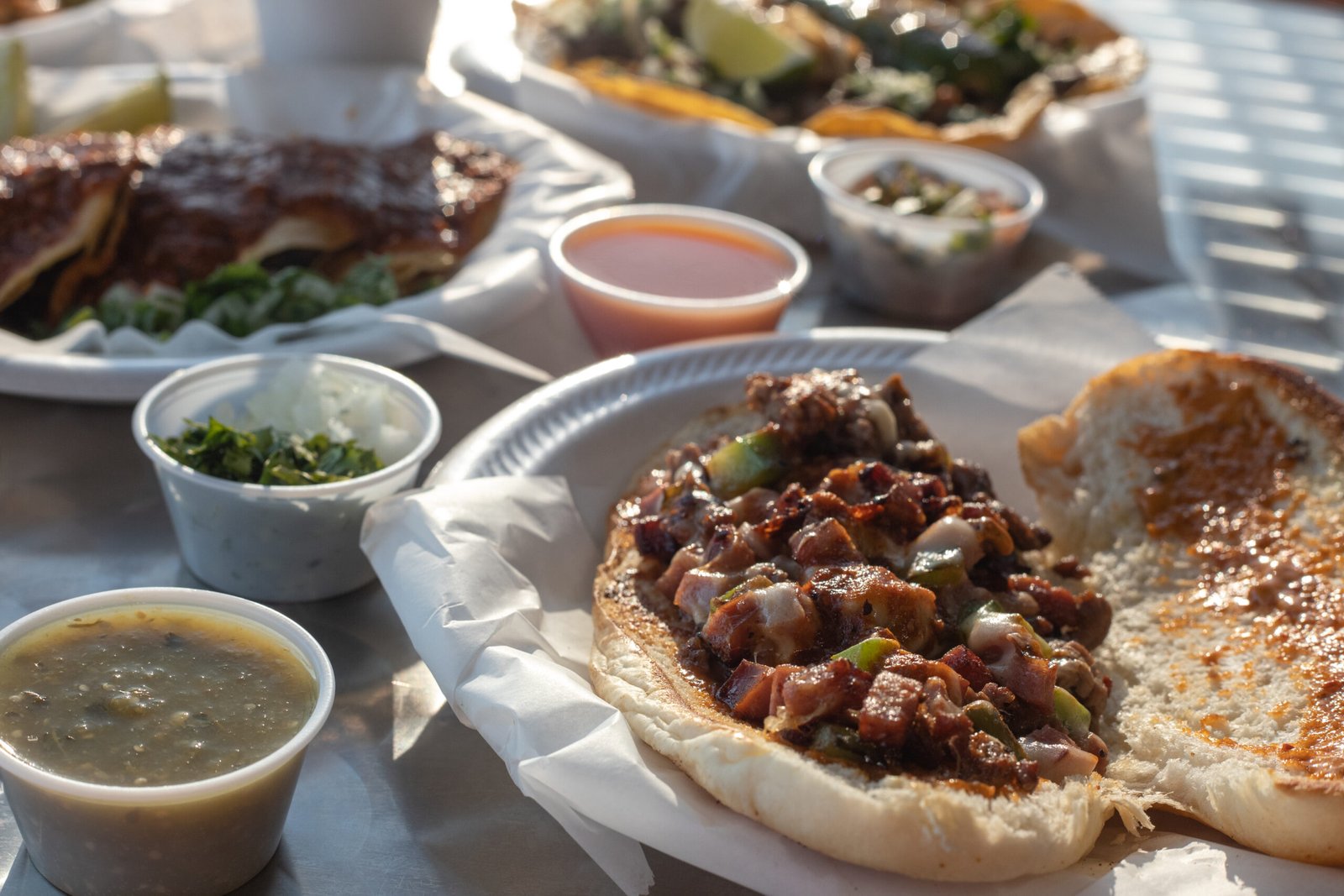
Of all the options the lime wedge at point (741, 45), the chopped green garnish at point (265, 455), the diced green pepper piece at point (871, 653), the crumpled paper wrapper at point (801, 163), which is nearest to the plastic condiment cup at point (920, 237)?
the crumpled paper wrapper at point (801, 163)

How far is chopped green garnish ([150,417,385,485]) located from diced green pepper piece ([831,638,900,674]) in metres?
1.05

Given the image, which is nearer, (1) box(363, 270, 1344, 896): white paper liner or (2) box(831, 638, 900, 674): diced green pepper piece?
(1) box(363, 270, 1344, 896): white paper liner

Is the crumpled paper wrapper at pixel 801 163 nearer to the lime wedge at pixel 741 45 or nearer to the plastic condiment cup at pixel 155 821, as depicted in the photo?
the lime wedge at pixel 741 45

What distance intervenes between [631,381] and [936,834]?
4.74 feet

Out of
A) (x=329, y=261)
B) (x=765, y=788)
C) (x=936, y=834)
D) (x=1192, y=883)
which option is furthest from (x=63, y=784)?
(x=329, y=261)

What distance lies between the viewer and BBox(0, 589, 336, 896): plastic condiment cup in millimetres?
1545

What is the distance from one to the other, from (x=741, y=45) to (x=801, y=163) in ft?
3.47

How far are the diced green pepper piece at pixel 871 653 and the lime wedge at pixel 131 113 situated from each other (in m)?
3.39

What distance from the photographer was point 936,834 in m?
1.62

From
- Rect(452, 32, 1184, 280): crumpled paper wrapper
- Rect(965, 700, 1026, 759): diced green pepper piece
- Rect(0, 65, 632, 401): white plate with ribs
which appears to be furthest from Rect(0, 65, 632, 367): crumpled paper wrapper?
Rect(965, 700, 1026, 759): diced green pepper piece

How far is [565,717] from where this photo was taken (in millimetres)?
1785

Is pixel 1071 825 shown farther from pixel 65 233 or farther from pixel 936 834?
pixel 65 233

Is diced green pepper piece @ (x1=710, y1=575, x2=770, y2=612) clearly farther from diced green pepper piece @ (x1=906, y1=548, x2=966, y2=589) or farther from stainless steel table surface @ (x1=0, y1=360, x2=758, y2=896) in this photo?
stainless steel table surface @ (x1=0, y1=360, x2=758, y2=896)

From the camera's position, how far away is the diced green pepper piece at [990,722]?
182 centimetres
